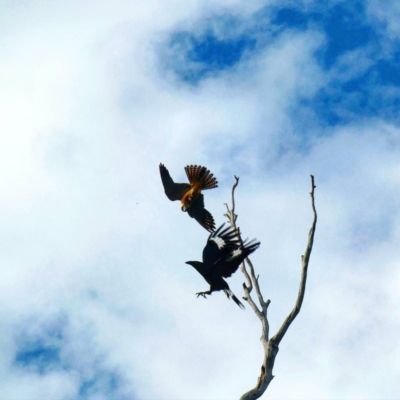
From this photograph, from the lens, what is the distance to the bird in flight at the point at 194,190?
12500 millimetres

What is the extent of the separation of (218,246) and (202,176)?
3.47 metres

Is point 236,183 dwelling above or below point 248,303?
above

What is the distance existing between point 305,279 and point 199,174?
4.47 metres

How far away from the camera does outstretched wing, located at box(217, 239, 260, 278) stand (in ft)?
29.0

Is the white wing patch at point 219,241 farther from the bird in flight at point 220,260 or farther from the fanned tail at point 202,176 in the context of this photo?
the fanned tail at point 202,176

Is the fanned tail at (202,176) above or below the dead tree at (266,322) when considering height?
above

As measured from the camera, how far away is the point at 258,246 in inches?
343

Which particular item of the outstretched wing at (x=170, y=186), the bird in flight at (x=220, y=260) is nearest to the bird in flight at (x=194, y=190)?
the outstretched wing at (x=170, y=186)

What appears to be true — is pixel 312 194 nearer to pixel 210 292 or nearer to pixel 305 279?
pixel 305 279

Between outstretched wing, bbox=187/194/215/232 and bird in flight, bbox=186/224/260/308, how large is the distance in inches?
135

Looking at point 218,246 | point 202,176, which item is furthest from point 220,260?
point 202,176

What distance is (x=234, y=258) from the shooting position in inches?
357

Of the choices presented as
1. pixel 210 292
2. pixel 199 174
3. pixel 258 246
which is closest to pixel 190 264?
pixel 210 292

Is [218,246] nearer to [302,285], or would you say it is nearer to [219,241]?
[219,241]
